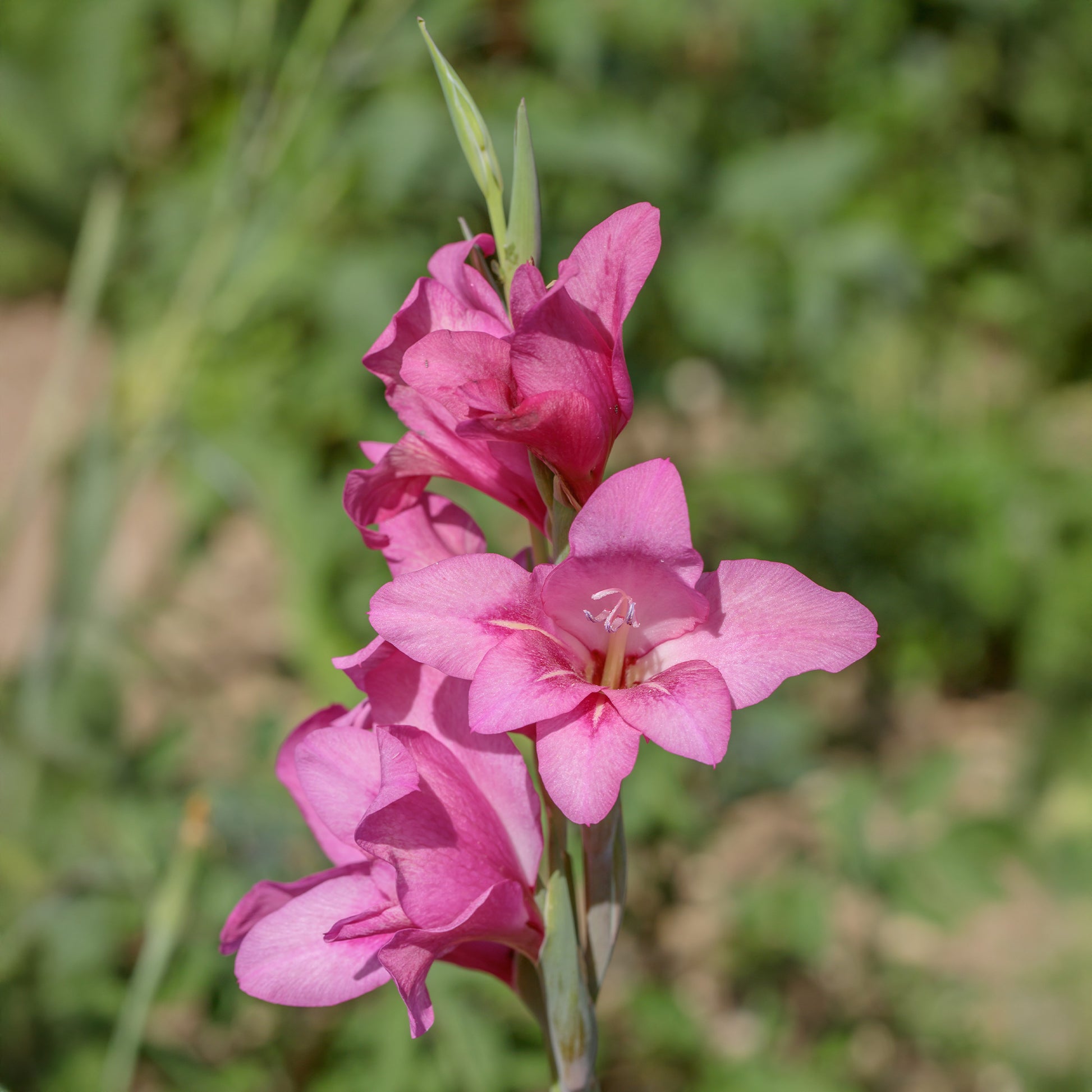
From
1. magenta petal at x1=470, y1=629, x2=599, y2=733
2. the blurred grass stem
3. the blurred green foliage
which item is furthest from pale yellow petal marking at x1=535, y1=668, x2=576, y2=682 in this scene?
the blurred green foliage

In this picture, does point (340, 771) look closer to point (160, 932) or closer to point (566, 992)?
point (566, 992)

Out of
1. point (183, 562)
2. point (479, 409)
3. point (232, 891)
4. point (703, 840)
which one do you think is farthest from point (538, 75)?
point (479, 409)

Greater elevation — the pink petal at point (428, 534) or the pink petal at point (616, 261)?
the pink petal at point (616, 261)

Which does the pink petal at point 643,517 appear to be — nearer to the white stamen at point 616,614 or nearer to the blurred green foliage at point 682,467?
the white stamen at point 616,614

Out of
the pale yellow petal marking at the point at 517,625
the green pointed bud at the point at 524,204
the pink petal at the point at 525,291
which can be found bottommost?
the pale yellow petal marking at the point at 517,625

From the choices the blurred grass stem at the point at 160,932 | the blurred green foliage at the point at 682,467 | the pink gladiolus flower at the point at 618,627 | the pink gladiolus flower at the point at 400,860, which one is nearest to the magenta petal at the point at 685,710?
the pink gladiolus flower at the point at 618,627

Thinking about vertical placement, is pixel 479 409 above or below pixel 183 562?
below

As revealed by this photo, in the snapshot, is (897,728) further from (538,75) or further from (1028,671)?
(538,75)
